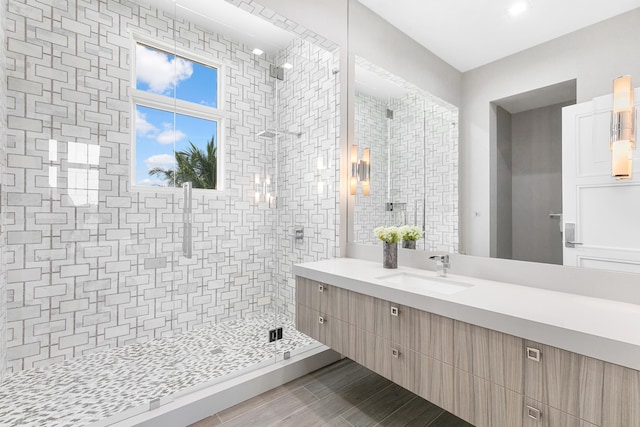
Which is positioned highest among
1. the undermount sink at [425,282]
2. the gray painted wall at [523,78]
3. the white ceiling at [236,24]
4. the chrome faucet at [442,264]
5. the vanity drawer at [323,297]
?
the white ceiling at [236,24]

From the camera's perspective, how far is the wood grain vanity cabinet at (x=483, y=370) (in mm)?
913

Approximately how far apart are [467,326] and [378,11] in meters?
2.51

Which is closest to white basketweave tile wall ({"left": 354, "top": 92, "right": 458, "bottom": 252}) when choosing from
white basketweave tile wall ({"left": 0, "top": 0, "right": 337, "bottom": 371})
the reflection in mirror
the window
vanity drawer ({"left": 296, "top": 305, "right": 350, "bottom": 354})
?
the reflection in mirror

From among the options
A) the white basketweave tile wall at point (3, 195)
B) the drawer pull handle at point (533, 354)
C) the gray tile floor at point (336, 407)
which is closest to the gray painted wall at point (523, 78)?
the drawer pull handle at point (533, 354)

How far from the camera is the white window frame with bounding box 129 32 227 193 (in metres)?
2.33

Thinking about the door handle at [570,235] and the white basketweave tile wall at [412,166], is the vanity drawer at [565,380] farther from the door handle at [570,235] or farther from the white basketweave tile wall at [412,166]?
the white basketweave tile wall at [412,166]

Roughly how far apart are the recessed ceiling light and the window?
7.25 ft

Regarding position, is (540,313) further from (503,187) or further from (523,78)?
(523,78)

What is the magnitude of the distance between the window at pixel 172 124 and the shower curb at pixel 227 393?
151 cm

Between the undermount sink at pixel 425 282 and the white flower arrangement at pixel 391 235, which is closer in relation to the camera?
the undermount sink at pixel 425 282

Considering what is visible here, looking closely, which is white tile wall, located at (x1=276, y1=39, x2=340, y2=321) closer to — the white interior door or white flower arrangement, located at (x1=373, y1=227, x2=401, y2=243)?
white flower arrangement, located at (x1=373, y1=227, x2=401, y2=243)

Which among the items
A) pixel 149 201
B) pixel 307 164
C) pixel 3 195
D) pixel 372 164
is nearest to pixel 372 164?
pixel 372 164

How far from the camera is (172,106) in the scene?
2338mm

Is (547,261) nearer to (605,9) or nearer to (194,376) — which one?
Answer: (605,9)
